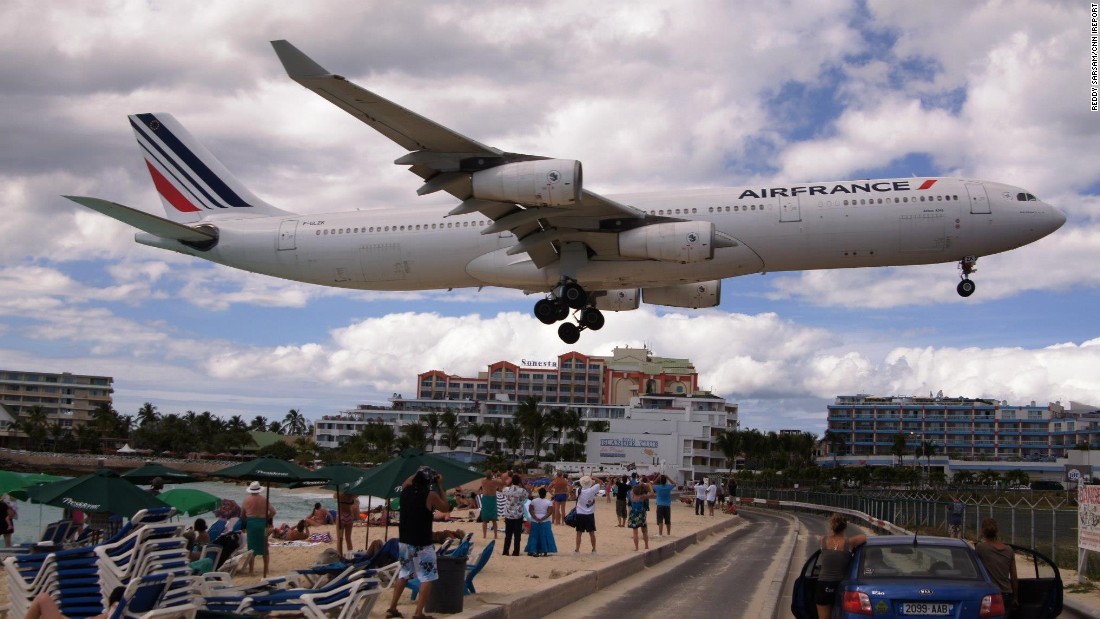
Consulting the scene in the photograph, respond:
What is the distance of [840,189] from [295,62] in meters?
15.2

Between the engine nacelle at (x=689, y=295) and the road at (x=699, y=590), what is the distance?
31.1 feet

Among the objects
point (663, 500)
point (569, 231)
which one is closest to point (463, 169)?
point (569, 231)

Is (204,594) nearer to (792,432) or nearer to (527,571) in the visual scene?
(527,571)

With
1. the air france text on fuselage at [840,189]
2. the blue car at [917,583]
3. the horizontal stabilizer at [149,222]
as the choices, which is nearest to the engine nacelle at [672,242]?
the air france text on fuselage at [840,189]

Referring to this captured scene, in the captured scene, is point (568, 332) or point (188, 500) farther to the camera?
Answer: point (568, 332)

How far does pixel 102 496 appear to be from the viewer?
16.3 m

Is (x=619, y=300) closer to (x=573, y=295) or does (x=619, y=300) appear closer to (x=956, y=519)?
(x=573, y=295)

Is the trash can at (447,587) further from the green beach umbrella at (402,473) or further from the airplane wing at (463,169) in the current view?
the airplane wing at (463,169)

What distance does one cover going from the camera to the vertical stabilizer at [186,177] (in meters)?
36.0

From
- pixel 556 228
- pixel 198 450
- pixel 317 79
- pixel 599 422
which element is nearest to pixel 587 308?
pixel 556 228

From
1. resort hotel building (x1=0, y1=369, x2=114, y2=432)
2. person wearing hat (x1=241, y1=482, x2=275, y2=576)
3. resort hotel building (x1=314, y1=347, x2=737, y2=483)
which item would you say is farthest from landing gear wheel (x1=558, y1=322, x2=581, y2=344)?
resort hotel building (x1=0, y1=369, x2=114, y2=432)

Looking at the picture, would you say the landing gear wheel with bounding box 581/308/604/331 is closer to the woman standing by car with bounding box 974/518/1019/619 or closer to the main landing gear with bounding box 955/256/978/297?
the main landing gear with bounding box 955/256/978/297

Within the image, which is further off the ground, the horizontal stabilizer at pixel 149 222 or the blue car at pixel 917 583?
the horizontal stabilizer at pixel 149 222

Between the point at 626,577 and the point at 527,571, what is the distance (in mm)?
1868
